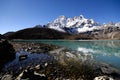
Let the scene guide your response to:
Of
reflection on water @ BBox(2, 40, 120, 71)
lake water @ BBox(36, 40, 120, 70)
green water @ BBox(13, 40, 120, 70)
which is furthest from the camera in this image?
green water @ BBox(13, 40, 120, 70)

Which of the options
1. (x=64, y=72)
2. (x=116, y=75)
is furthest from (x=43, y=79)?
(x=116, y=75)

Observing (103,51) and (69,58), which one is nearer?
(69,58)

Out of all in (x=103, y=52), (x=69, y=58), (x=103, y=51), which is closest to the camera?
(x=69, y=58)

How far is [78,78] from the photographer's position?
1909 cm

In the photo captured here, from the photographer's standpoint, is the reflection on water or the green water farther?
the green water

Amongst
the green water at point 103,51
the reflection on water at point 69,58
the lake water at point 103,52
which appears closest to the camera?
the reflection on water at point 69,58

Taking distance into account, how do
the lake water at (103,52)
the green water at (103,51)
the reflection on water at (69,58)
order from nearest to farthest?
the reflection on water at (69,58)
the lake water at (103,52)
the green water at (103,51)

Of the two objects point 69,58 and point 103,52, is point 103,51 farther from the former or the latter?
point 69,58

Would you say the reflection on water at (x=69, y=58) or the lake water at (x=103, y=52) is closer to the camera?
the reflection on water at (x=69, y=58)

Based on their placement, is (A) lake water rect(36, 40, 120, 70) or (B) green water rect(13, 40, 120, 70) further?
(B) green water rect(13, 40, 120, 70)

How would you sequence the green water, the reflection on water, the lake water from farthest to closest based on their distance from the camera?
1. the green water
2. the lake water
3. the reflection on water

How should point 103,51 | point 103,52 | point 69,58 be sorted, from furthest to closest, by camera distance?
point 103,51, point 103,52, point 69,58

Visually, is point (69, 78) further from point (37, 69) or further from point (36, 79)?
point (37, 69)

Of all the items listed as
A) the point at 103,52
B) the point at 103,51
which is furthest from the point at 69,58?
the point at 103,51
